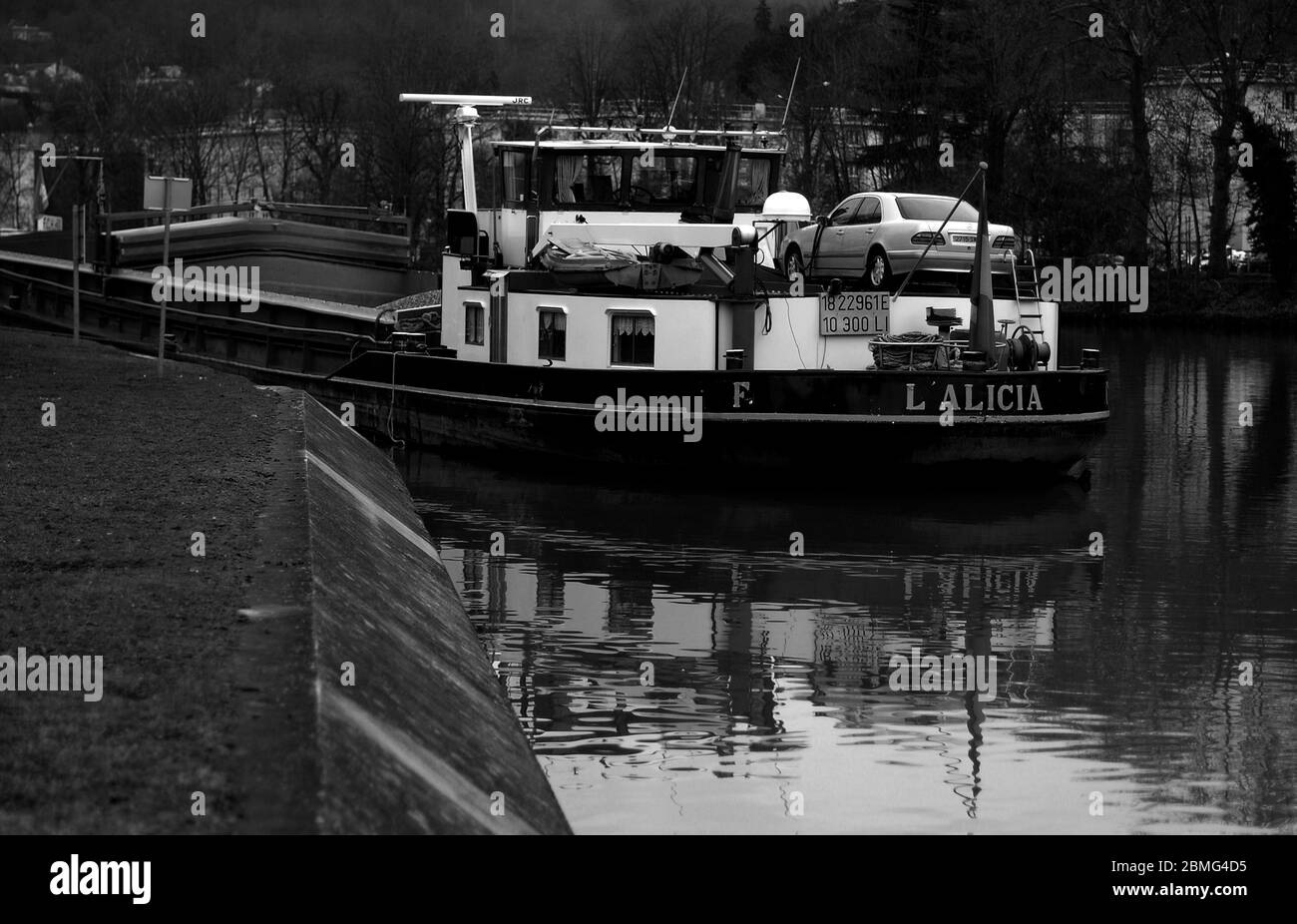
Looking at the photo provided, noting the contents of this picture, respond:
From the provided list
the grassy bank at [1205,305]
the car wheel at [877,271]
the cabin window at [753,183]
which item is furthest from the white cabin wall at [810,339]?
the grassy bank at [1205,305]

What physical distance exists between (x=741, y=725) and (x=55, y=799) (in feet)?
21.0

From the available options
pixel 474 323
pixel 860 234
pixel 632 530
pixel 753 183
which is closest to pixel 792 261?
pixel 753 183

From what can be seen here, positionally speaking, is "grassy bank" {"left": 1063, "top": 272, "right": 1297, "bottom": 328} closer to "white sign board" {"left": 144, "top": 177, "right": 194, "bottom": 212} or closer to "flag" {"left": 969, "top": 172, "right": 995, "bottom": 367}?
"flag" {"left": 969, "top": 172, "right": 995, "bottom": 367}

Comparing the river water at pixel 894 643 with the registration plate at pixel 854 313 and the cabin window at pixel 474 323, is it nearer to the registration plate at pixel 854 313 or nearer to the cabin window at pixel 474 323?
the cabin window at pixel 474 323

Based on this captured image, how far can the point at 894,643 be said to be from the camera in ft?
50.6

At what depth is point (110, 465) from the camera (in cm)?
1537

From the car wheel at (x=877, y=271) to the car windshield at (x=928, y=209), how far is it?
0.76m

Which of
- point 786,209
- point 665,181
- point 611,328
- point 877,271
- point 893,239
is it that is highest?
point 665,181

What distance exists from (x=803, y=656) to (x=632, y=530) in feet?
22.5

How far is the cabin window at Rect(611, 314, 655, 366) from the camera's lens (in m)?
24.8

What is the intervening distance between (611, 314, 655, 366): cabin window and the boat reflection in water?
1892 mm

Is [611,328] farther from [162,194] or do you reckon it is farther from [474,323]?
[162,194]

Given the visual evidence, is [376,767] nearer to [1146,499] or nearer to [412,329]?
[1146,499]
